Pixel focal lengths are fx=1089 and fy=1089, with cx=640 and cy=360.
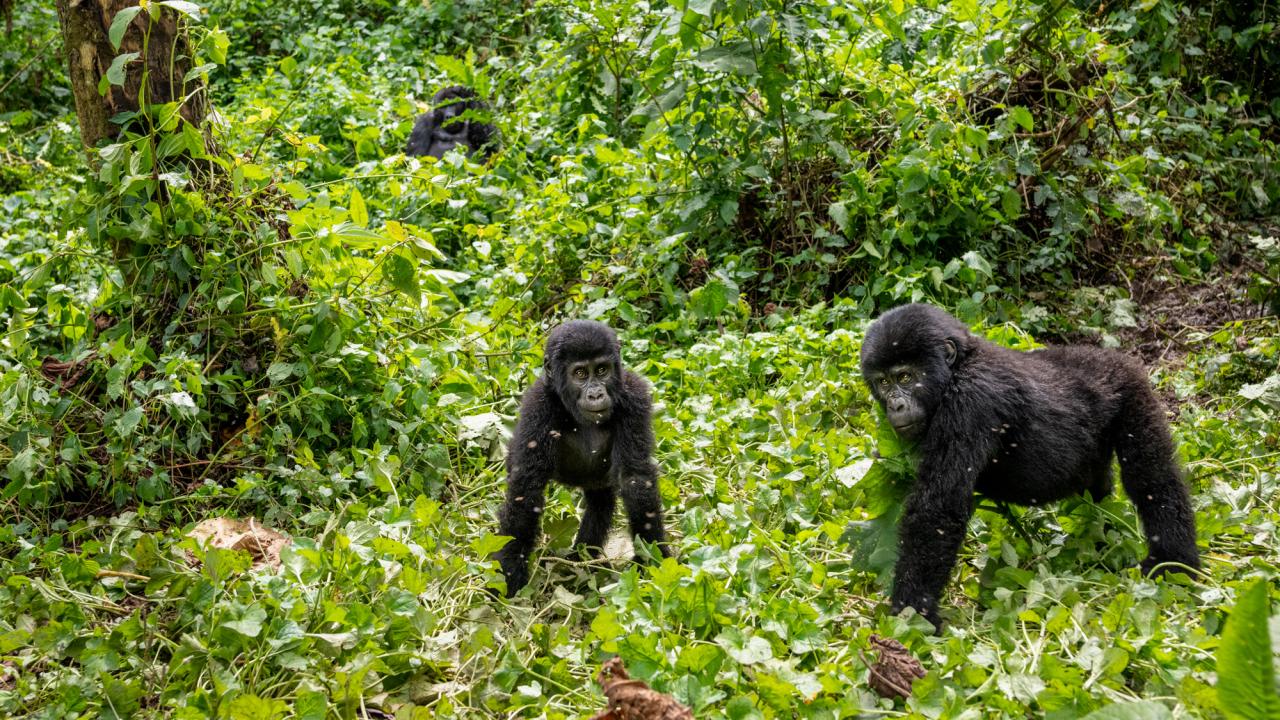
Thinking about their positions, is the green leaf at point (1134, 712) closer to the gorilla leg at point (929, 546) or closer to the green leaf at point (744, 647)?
the green leaf at point (744, 647)

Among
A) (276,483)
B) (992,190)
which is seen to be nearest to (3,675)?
(276,483)

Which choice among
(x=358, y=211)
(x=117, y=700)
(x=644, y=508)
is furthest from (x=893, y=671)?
(x=358, y=211)

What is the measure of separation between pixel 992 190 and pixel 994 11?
1223 mm

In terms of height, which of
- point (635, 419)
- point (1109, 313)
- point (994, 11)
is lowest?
point (1109, 313)

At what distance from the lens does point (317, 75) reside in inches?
387

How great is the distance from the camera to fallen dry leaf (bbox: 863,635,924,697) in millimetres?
2895

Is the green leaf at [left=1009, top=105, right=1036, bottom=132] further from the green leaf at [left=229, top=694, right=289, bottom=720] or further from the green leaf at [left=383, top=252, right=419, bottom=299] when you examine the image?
the green leaf at [left=229, top=694, right=289, bottom=720]

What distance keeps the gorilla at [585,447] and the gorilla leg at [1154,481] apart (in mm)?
1719

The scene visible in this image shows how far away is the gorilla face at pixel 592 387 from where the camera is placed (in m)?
4.25

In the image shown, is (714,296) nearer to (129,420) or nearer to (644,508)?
(644,508)

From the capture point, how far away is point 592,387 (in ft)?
14.0

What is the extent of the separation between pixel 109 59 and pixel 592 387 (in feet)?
8.82

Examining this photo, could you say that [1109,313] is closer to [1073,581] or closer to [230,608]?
[1073,581]

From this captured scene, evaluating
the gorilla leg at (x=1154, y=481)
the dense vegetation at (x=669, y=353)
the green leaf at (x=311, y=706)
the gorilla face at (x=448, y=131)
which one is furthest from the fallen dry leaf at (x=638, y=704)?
the gorilla face at (x=448, y=131)
